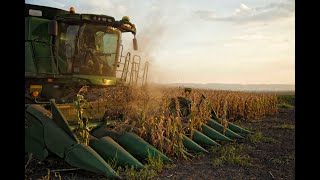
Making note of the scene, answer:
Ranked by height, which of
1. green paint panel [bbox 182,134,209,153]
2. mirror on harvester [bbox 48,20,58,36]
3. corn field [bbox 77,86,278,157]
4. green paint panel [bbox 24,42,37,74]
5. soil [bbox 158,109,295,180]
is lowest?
soil [bbox 158,109,295,180]

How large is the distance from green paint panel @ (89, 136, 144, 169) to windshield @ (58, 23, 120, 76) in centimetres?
295

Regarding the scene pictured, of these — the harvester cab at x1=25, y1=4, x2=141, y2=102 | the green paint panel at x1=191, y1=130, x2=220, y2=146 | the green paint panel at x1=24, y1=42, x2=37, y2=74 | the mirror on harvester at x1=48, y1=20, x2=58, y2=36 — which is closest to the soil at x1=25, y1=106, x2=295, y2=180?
the green paint panel at x1=191, y1=130, x2=220, y2=146

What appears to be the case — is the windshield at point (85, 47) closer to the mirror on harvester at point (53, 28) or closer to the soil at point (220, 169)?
the mirror on harvester at point (53, 28)

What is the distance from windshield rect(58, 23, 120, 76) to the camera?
7.11 meters

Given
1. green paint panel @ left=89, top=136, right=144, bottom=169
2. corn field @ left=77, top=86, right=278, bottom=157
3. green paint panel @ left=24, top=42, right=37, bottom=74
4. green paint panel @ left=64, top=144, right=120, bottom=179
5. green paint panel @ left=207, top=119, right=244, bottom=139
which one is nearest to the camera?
green paint panel @ left=64, top=144, right=120, bottom=179

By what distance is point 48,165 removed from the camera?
14.8 ft

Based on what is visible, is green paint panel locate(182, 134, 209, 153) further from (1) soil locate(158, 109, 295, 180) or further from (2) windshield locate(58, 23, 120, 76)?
(2) windshield locate(58, 23, 120, 76)

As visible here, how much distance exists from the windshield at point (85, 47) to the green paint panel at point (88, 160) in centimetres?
334

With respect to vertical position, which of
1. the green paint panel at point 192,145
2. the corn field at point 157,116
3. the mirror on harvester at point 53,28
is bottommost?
the green paint panel at point 192,145

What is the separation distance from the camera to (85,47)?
7152mm

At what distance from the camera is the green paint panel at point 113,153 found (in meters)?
4.30

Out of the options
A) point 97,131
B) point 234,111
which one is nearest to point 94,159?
point 97,131

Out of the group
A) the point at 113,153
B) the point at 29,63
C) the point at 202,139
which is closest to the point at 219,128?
the point at 202,139

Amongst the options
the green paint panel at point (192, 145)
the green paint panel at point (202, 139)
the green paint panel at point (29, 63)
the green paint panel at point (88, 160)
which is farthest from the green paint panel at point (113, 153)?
the green paint panel at point (29, 63)
